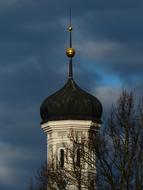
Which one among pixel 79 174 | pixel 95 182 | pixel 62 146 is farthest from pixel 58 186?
pixel 62 146

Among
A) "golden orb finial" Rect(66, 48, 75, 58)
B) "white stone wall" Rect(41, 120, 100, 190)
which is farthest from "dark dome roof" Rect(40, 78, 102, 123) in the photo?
"golden orb finial" Rect(66, 48, 75, 58)

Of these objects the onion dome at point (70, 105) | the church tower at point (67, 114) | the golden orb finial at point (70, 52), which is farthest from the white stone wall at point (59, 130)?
the golden orb finial at point (70, 52)

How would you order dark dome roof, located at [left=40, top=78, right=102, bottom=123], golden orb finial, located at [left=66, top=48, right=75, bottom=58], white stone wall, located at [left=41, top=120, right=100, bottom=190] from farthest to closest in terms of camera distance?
1. golden orb finial, located at [left=66, top=48, right=75, bottom=58]
2. dark dome roof, located at [left=40, top=78, right=102, bottom=123]
3. white stone wall, located at [left=41, top=120, right=100, bottom=190]

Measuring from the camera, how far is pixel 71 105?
248ft

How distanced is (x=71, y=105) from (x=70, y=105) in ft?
0.19

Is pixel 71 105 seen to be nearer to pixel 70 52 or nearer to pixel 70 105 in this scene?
pixel 70 105

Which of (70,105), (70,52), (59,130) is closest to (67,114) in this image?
(70,105)

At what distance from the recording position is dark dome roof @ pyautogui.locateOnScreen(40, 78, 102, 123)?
75.0 meters

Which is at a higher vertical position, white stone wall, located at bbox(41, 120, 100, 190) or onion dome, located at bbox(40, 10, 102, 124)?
onion dome, located at bbox(40, 10, 102, 124)

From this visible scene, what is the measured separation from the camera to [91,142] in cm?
5319

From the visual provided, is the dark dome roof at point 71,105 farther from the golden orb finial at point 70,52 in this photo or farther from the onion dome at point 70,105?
the golden orb finial at point 70,52

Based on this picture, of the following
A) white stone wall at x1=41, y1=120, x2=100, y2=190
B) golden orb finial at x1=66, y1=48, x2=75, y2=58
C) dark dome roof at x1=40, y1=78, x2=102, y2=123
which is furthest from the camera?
golden orb finial at x1=66, y1=48, x2=75, y2=58

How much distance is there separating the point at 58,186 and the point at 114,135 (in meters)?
6.94

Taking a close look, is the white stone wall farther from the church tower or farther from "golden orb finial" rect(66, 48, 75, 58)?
"golden orb finial" rect(66, 48, 75, 58)
